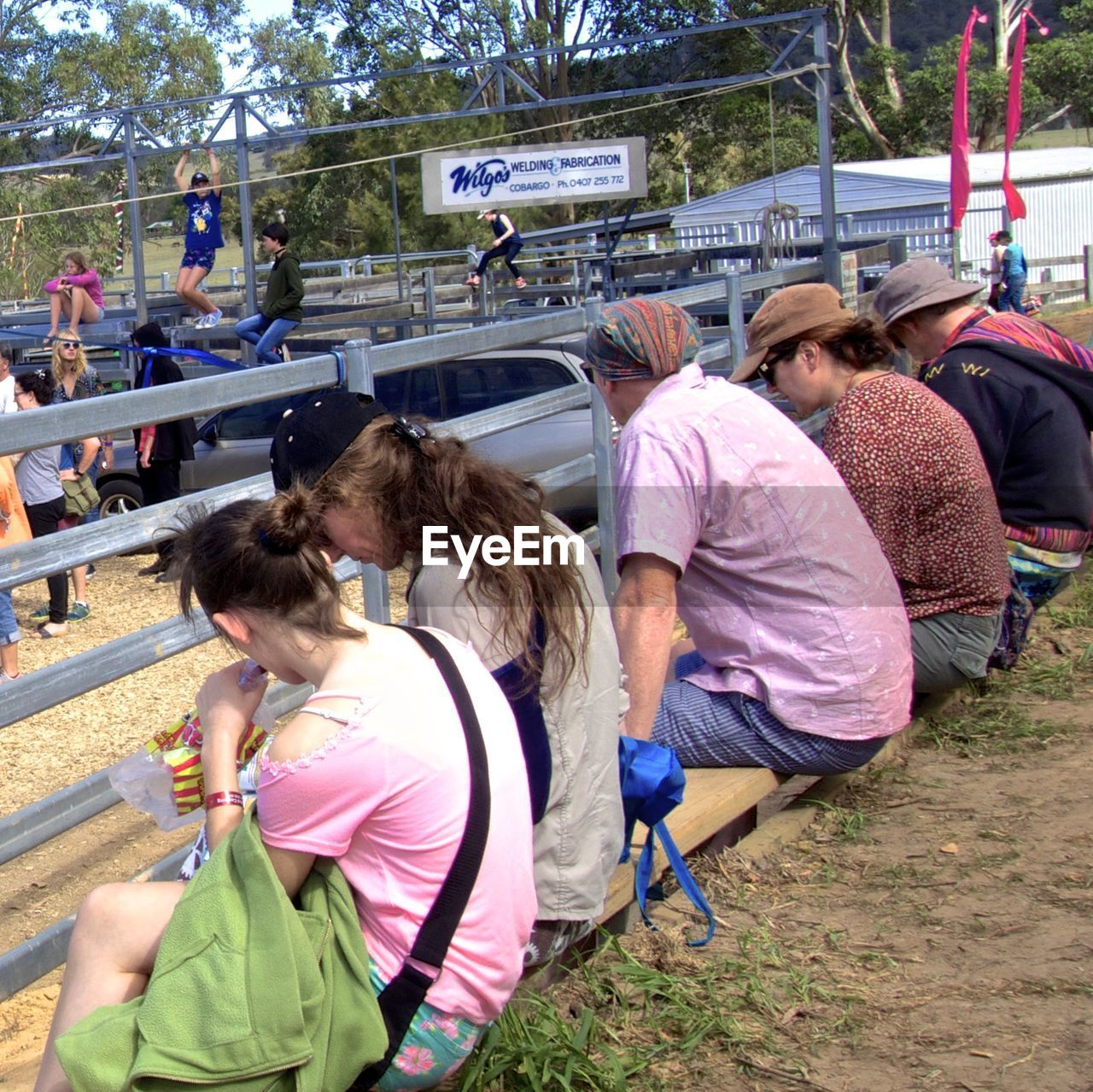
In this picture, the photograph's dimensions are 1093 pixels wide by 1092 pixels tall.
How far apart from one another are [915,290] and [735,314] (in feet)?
5.37

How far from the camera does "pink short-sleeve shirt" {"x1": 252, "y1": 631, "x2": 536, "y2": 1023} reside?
1964mm

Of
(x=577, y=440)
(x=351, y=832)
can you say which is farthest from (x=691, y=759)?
(x=577, y=440)

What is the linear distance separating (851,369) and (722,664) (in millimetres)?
1046

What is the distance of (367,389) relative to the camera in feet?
12.0

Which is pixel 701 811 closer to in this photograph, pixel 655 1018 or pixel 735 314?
pixel 655 1018

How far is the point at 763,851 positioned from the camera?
3.39 metres

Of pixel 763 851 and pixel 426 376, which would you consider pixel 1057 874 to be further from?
pixel 426 376

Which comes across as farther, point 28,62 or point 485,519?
point 28,62

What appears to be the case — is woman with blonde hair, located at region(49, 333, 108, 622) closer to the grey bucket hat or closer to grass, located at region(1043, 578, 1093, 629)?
the grey bucket hat

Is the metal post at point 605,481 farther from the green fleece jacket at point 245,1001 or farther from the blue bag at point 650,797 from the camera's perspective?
the green fleece jacket at point 245,1001

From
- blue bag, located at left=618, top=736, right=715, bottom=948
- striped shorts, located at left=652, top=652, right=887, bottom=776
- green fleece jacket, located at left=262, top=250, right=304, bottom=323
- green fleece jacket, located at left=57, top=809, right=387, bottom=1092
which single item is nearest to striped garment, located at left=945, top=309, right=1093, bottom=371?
striped shorts, located at left=652, top=652, right=887, bottom=776

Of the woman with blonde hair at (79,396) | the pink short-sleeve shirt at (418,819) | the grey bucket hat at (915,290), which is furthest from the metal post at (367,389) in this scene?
the woman with blonde hair at (79,396)

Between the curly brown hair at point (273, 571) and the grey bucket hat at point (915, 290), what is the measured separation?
2.93 meters

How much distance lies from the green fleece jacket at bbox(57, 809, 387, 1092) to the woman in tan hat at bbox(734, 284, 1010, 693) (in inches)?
89.4
